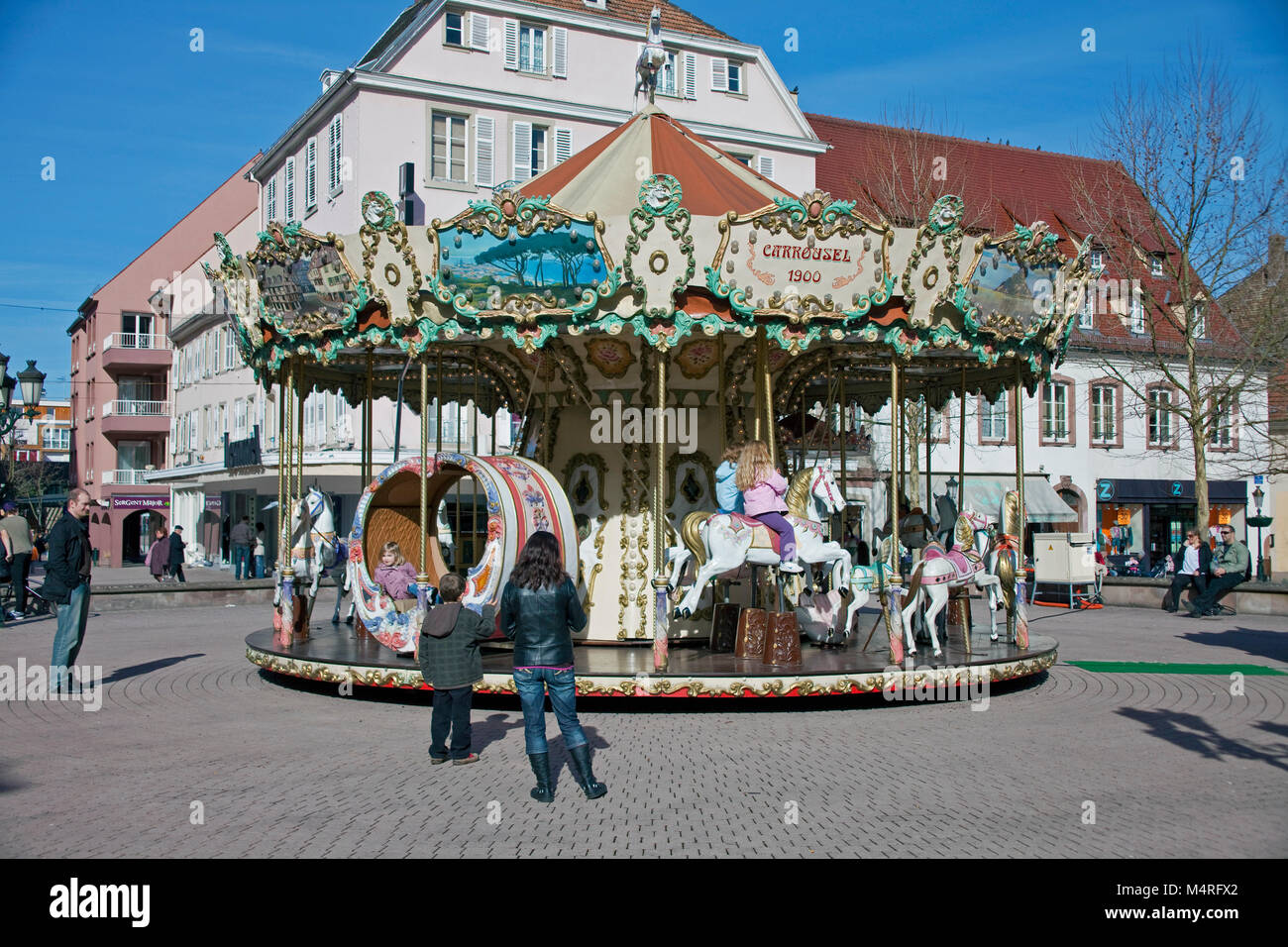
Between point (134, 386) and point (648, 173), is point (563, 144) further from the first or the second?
point (134, 386)

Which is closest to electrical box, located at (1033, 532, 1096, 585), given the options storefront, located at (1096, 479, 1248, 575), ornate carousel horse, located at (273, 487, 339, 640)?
storefront, located at (1096, 479, 1248, 575)

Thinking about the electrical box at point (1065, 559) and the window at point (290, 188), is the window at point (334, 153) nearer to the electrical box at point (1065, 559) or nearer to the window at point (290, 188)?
the window at point (290, 188)

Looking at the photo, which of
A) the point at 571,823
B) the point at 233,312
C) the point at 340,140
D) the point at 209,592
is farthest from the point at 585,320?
the point at 340,140

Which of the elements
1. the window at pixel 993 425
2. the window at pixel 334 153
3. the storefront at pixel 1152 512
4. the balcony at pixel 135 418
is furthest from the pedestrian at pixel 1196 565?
the balcony at pixel 135 418

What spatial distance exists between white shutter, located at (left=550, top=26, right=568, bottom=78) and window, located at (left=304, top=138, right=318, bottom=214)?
747 cm

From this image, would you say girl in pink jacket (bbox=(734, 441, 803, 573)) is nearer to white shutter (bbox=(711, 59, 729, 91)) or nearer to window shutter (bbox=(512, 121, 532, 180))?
window shutter (bbox=(512, 121, 532, 180))

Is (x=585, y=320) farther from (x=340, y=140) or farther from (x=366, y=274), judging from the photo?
(x=340, y=140)

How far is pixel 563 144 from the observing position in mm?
34406

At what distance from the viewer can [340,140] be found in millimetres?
32688

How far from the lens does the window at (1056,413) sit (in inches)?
1489

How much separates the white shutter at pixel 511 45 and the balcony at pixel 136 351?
92.8 feet

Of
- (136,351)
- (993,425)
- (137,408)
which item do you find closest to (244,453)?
(136,351)

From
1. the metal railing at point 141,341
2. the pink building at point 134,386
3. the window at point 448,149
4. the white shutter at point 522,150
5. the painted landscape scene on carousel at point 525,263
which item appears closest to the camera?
the painted landscape scene on carousel at point 525,263

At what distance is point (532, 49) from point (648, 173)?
22.0m
